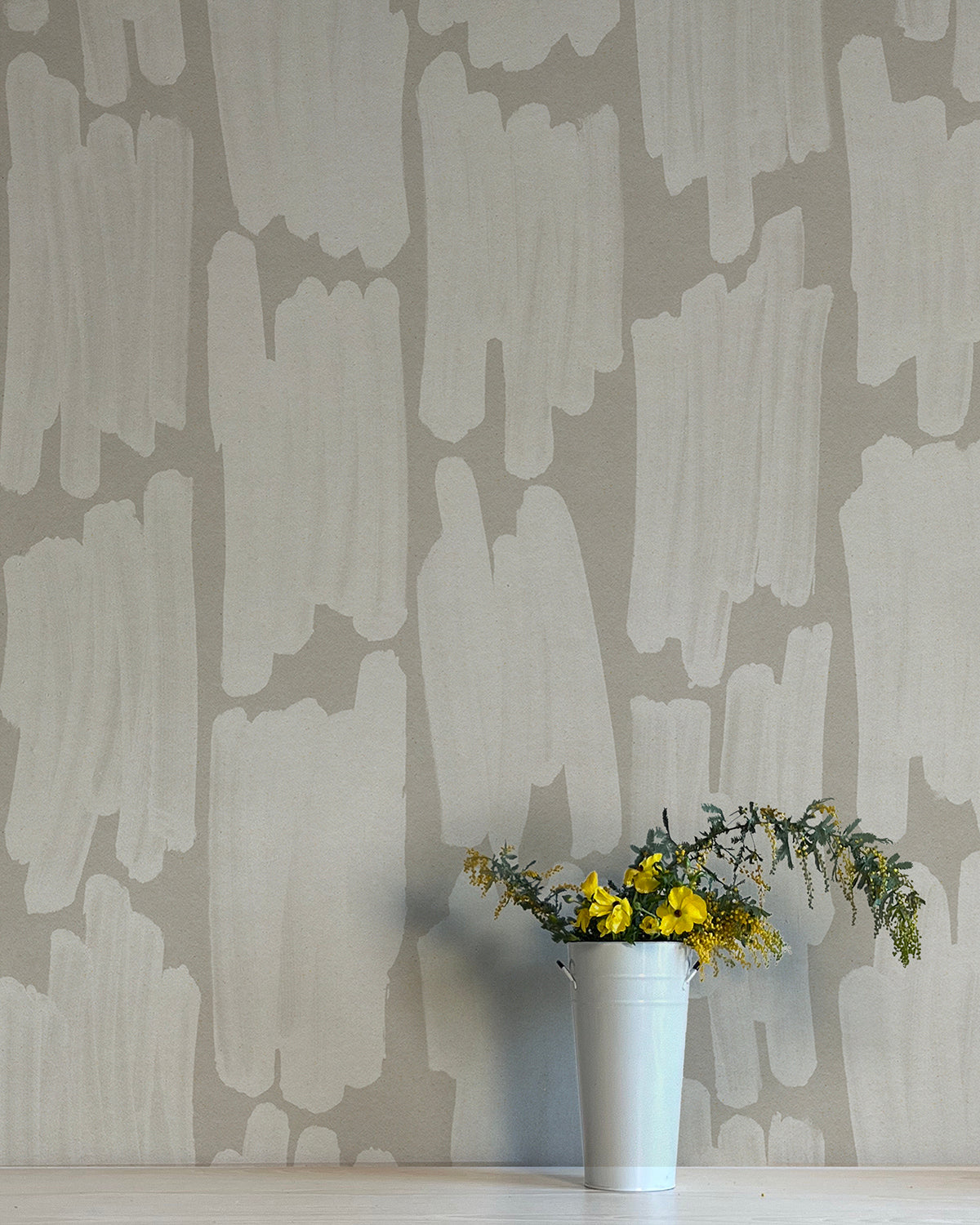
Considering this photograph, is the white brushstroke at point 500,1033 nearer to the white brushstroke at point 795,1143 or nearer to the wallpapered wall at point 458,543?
the wallpapered wall at point 458,543

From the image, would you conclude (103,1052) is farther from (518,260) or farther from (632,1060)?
(518,260)

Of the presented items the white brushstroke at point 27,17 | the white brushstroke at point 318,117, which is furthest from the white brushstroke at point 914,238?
the white brushstroke at point 27,17

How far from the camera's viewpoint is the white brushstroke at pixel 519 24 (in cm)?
155

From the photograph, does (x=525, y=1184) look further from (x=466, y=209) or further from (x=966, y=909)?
(x=466, y=209)

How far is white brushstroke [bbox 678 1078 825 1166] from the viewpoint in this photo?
1.39 metres

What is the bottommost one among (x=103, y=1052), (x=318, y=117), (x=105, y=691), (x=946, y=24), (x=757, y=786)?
(x=103, y=1052)

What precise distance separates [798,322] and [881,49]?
35 centimetres

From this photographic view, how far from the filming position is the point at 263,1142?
140 centimetres

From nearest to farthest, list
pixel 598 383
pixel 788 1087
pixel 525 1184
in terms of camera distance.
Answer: pixel 525 1184, pixel 788 1087, pixel 598 383

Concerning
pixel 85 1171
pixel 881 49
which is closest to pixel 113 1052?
pixel 85 1171

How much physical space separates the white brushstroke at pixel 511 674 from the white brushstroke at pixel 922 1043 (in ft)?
1.08

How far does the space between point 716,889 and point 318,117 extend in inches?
39.3

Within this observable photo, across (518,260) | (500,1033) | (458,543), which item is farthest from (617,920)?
(518,260)

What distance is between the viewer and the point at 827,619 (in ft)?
4.85
